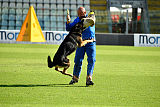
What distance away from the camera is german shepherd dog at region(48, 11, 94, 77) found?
8211mm

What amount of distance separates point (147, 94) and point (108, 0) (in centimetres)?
2681

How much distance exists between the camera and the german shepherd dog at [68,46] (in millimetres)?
8211

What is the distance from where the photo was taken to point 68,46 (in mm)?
8266

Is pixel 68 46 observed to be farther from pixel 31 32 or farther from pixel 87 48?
pixel 31 32

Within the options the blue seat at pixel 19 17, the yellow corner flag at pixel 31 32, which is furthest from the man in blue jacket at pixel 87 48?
the blue seat at pixel 19 17

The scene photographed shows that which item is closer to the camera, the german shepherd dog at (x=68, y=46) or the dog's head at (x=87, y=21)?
the german shepherd dog at (x=68, y=46)

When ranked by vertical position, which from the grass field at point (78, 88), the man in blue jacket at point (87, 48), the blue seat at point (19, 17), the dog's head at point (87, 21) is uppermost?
the blue seat at point (19, 17)

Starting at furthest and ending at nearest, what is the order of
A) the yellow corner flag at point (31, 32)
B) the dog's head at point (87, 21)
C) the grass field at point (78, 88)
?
the yellow corner flag at point (31, 32) → the dog's head at point (87, 21) → the grass field at point (78, 88)

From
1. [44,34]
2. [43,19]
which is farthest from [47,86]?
[43,19]

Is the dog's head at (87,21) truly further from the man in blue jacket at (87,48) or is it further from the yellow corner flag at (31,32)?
the yellow corner flag at (31,32)

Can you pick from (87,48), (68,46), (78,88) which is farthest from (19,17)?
(68,46)

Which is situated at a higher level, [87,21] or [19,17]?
[19,17]

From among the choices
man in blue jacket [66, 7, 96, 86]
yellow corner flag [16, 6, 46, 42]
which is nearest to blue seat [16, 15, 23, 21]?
yellow corner flag [16, 6, 46, 42]

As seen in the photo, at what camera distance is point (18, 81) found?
965 cm
